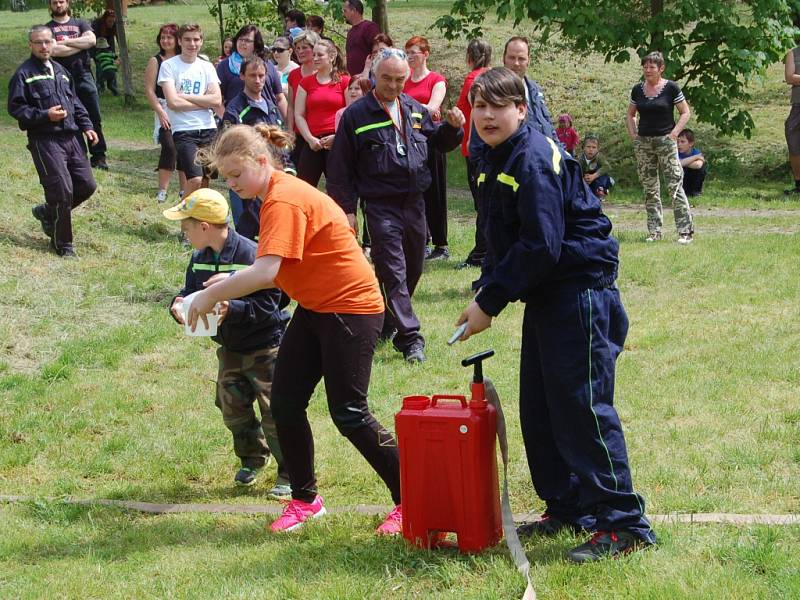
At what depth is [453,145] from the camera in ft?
27.1

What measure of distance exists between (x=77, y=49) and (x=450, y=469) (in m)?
11.0

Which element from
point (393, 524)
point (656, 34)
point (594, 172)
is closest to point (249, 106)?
point (393, 524)

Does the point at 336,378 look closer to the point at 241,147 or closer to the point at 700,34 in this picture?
the point at 241,147

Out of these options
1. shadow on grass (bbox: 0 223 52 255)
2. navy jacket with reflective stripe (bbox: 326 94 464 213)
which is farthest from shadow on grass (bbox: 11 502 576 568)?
shadow on grass (bbox: 0 223 52 255)

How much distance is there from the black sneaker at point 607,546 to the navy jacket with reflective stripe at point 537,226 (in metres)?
1.00

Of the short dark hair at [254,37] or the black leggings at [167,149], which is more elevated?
the short dark hair at [254,37]

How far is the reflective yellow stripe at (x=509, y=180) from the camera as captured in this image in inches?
160

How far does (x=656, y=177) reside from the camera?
12352mm

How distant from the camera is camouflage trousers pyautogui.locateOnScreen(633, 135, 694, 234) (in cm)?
1199

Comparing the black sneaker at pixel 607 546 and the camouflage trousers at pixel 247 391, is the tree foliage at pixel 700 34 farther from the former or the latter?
the black sneaker at pixel 607 546

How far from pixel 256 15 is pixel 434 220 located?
13434 millimetres

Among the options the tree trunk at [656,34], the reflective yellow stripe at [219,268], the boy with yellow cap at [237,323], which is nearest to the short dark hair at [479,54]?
the boy with yellow cap at [237,323]

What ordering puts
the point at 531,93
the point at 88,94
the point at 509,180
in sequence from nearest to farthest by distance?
1. the point at 509,180
2. the point at 531,93
3. the point at 88,94

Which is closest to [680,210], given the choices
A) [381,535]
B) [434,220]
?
[434,220]
